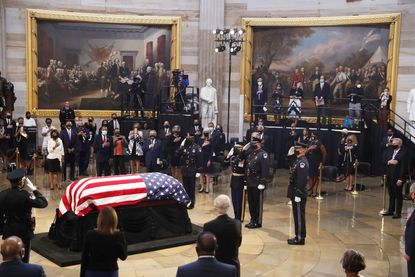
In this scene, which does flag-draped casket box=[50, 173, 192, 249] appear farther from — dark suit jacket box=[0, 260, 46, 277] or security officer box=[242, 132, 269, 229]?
dark suit jacket box=[0, 260, 46, 277]

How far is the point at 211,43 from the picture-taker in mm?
21375

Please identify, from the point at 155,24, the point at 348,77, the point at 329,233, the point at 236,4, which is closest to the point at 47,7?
the point at 155,24

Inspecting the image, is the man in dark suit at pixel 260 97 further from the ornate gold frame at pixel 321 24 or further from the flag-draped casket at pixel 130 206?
the flag-draped casket at pixel 130 206

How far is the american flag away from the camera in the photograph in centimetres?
861

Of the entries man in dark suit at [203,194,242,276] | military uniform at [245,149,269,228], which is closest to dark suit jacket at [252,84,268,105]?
military uniform at [245,149,269,228]

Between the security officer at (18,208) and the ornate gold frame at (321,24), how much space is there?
14929mm

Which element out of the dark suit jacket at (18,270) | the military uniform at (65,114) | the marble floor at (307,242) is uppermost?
the military uniform at (65,114)

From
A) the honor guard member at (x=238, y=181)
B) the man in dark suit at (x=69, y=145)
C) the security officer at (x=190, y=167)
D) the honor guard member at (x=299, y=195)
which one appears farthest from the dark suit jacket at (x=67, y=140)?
the honor guard member at (x=299, y=195)

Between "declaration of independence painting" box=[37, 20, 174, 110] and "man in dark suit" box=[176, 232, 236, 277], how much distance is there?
17008 millimetres

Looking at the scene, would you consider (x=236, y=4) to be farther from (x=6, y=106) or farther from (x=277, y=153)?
(x=6, y=106)

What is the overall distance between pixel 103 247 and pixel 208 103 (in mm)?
14927

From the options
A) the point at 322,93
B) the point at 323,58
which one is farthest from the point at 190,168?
the point at 323,58

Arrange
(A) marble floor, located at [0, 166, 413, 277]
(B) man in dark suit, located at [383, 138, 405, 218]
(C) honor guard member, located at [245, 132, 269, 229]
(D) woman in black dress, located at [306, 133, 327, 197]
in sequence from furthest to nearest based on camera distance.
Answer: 1. (D) woman in black dress, located at [306, 133, 327, 197]
2. (B) man in dark suit, located at [383, 138, 405, 218]
3. (C) honor guard member, located at [245, 132, 269, 229]
4. (A) marble floor, located at [0, 166, 413, 277]

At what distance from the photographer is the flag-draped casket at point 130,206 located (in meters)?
8.62
